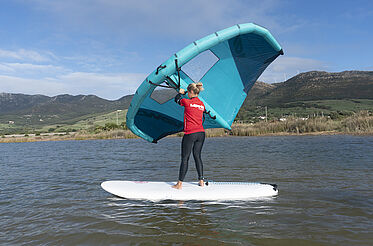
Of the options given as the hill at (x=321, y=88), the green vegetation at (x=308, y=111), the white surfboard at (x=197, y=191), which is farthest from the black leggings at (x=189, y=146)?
the hill at (x=321, y=88)

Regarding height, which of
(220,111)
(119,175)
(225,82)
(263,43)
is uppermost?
(263,43)

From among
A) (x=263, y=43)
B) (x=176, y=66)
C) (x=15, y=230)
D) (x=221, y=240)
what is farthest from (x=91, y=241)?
(x=263, y=43)

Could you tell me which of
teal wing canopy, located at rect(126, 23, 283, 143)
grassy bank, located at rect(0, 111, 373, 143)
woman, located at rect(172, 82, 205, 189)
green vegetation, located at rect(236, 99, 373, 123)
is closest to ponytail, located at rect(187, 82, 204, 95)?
woman, located at rect(172, 82, 205, 189)

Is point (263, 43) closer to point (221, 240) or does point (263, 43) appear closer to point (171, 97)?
point (171, 97)

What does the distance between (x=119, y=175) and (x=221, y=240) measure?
6249 millimetres

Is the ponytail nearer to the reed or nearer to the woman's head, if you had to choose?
the woman's head

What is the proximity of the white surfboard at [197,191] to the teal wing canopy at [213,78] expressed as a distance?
149 centimetres

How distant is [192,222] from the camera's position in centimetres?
A: 433

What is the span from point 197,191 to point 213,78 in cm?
262

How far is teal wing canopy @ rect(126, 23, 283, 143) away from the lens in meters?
5.58

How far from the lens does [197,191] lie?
585 cm

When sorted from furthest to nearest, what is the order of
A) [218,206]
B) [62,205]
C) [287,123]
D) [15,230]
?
[287,123], [62,205], [218,206], [15,230]

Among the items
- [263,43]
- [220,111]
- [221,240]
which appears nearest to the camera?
[221,240]

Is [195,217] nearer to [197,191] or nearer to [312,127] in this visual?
[197,191]
